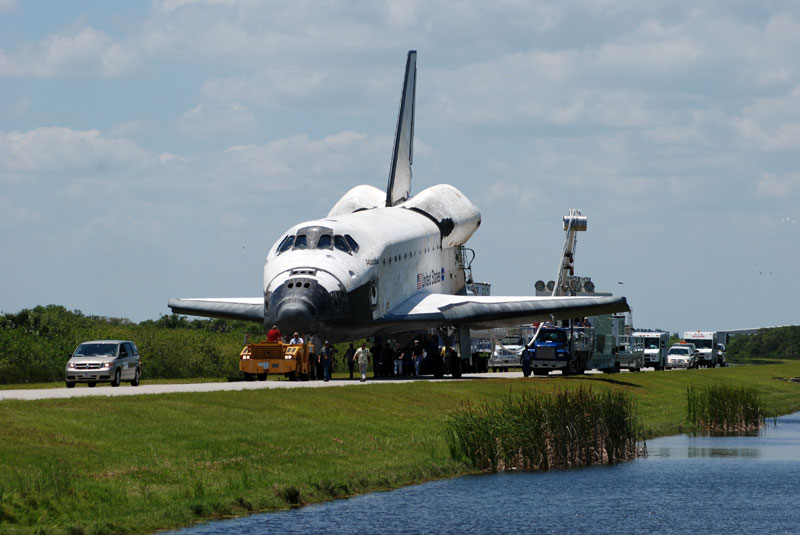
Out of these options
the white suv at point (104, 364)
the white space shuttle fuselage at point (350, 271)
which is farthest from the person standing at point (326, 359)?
the white suv at point (104, 364)

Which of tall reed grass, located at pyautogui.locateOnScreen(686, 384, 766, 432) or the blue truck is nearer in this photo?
tall reed grass, located at pyautogui.locateOnScreen(686, 384, 766, 432)

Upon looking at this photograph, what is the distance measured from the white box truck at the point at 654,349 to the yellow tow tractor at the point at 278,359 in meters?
35.0

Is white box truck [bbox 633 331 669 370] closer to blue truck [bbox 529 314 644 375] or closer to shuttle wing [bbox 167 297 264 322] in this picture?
blue truck [bbox 529 314 644 375]

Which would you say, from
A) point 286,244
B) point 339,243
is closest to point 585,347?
point 339,243

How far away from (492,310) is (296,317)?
11444 mm

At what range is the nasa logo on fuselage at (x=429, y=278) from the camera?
165ft

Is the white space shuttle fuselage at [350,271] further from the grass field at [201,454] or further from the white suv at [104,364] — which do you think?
the grass field at [201,454]

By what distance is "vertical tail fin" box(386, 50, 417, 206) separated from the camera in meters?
60.3

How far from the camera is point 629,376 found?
169ft

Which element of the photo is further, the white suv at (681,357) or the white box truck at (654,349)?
the white suv at (681,357)

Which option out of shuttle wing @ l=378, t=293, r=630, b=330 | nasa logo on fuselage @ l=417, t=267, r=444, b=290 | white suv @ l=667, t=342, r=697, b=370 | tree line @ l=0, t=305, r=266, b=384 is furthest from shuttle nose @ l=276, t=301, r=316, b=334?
white suv @ l=667, t=342, r=697, b=370

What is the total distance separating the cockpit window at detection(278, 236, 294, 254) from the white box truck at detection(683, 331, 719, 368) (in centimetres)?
4395

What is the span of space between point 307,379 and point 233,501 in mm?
19456

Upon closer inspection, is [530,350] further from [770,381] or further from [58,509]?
[58,509]
